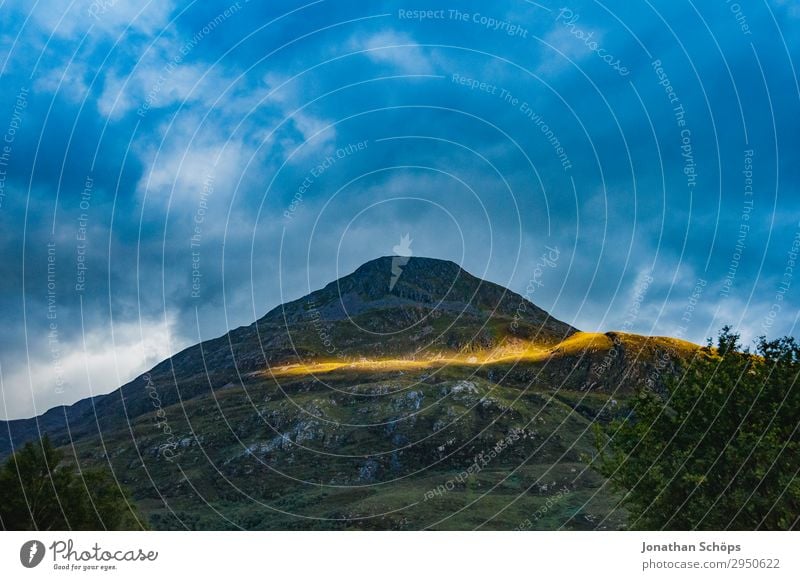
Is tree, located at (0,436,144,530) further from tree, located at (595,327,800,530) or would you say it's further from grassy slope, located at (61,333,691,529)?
grassy slope, located at (61,333,691,529)

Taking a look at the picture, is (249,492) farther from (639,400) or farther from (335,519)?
(639,400)

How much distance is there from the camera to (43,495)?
131ft

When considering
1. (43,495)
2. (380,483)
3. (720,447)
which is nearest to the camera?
(720,447)

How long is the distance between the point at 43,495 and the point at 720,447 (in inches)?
1567

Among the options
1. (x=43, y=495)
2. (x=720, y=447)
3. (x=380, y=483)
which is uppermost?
(x=720, y=447)

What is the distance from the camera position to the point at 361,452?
623 feet

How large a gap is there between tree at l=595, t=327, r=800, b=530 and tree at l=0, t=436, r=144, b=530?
33.0 metres

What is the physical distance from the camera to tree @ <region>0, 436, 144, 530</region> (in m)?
38.2

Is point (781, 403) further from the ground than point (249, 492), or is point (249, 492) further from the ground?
point (781, 403)

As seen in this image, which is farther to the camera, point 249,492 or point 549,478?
point 249,492

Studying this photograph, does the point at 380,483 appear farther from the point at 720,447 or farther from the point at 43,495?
the point at 720,447

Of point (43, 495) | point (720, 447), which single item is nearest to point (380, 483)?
point (43, 495)
